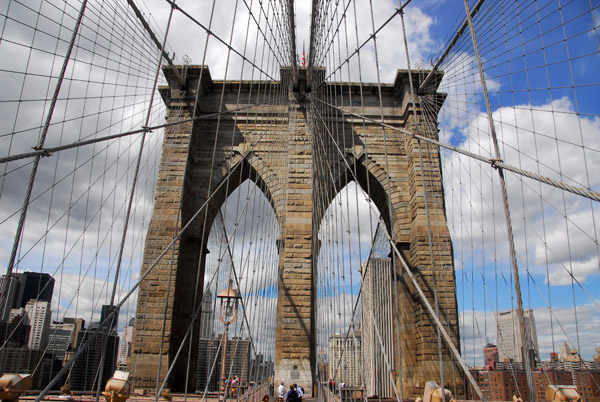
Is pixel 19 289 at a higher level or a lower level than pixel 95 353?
higher

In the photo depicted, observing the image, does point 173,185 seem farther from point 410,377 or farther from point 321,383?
point 410,377

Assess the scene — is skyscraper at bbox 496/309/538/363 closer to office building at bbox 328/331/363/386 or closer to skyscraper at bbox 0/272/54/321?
office building at bbox 328/331/363/386

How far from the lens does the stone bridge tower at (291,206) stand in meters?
10.4

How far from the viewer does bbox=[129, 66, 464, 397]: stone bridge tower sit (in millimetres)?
10406

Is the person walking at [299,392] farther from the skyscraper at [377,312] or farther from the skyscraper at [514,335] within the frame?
the skyscraper at [514,335]

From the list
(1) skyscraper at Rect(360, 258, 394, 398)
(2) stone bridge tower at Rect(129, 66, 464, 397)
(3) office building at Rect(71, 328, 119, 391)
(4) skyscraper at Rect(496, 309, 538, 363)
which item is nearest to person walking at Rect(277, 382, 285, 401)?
(2) stone bridge tower at Rect(129, 66, 464, 397)

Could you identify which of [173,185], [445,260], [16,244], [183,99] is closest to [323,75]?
[183,99]

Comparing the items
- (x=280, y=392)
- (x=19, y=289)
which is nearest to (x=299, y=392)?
(x=280, y=392)

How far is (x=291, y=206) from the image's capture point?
11539mm

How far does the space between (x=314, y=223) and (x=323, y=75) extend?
4.21m

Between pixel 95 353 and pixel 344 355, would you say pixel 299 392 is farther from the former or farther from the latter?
pixel 95 353

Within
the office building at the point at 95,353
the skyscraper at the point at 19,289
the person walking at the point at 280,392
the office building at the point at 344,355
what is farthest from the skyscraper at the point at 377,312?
the skyscraper at the point at 19,289

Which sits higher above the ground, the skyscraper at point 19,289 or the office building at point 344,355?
the skyscraper at point 19,289

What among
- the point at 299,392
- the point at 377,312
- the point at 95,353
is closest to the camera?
the point at 299,392
